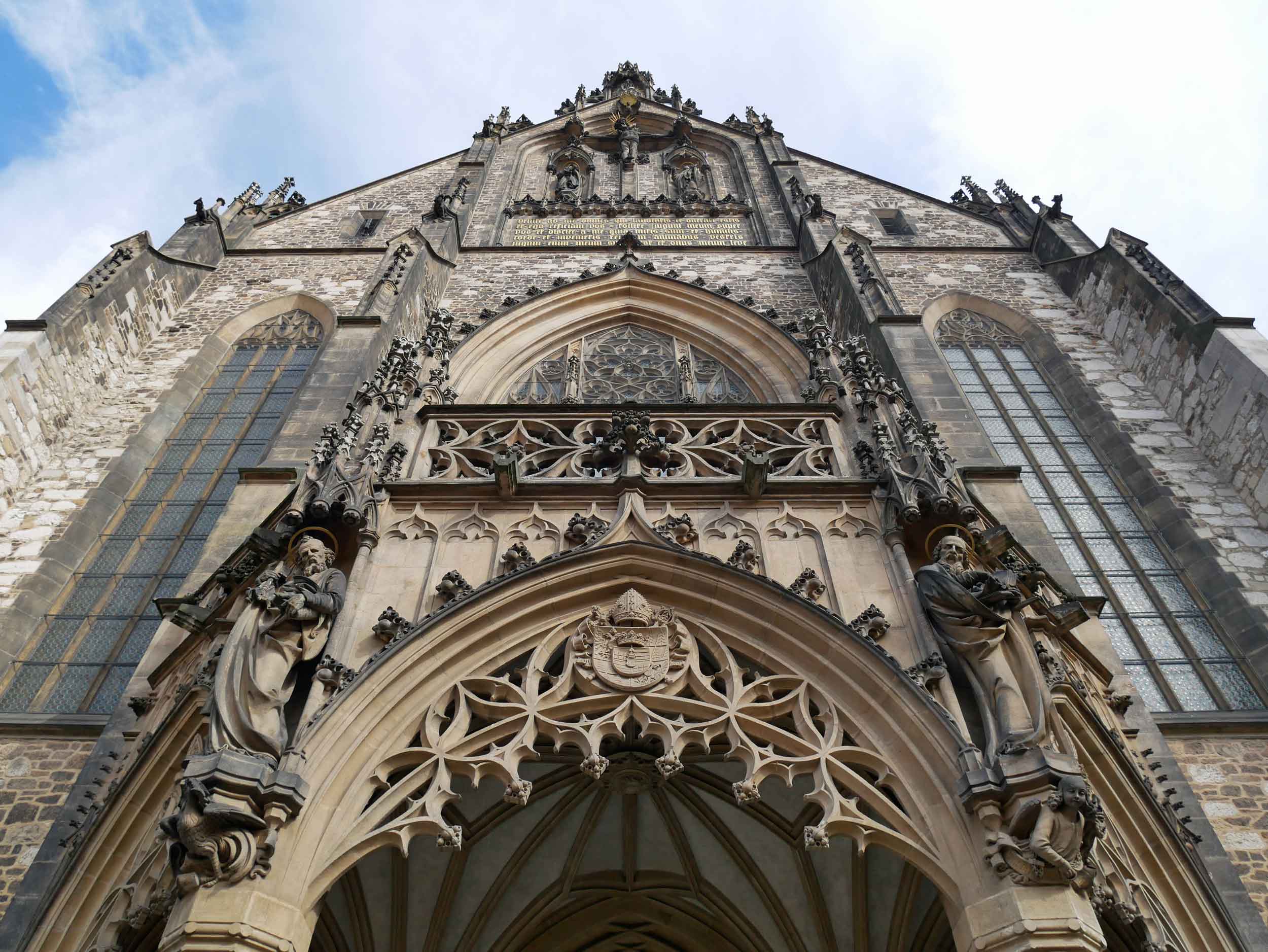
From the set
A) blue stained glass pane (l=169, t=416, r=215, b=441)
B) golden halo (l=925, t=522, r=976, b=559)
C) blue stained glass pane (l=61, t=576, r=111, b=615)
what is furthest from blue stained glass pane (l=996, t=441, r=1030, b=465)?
blue stained glass pane (l=61, t=576, r=111, b=615)

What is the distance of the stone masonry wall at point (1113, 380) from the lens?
30.8ft

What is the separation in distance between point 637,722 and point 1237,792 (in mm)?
4772

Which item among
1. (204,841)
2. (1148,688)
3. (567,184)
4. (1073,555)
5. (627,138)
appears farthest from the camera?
(627,138)

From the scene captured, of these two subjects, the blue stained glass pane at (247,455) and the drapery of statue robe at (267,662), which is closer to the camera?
the drapery of statue robe at (267,662)

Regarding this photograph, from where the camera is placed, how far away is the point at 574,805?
334 inches

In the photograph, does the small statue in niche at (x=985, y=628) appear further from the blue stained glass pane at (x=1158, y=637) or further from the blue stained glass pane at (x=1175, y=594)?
the blue stained glass pane at (x=1175, y=594)

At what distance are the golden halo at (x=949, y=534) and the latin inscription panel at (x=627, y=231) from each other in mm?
9618

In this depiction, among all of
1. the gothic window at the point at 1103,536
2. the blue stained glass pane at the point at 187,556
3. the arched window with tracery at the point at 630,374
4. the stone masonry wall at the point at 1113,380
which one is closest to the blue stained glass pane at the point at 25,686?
the blue stained glass pane at the point at 187,556

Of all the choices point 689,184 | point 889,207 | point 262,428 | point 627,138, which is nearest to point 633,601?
point 262,428

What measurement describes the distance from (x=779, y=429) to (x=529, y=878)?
15.4 feet

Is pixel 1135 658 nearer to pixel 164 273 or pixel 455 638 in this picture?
pixel 455 638

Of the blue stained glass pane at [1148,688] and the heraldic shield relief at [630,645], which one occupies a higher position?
the blue stained glass pane at [1148,688]

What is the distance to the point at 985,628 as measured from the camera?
534cm

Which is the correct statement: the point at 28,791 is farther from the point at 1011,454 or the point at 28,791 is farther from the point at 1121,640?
the point at 1011,454
